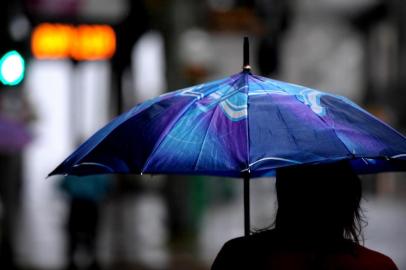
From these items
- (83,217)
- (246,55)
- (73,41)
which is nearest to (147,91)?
(73,41)

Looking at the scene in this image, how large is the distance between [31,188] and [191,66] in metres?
8.85

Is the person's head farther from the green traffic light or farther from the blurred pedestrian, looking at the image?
the blurred pedestrian

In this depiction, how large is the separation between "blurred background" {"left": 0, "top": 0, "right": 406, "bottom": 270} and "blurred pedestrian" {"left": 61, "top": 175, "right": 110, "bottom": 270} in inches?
0.7

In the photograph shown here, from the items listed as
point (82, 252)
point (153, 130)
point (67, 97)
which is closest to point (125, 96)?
point (67, 97)

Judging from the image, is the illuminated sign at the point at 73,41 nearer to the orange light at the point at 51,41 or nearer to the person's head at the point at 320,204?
the orange light at the point at 51,41

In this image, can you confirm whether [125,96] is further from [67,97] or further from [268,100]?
[268,100]

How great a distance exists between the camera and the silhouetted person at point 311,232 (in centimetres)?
312

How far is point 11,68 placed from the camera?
9883 mm

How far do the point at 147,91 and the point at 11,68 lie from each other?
22442mm

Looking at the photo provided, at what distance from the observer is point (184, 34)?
19.6 meters

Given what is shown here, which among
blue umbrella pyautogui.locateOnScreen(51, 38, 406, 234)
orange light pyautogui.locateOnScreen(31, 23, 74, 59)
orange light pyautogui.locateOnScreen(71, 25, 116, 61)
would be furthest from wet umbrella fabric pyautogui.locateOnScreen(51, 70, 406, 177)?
orange light pyautogui.locateOnScreen(31, 23, 74, 59)

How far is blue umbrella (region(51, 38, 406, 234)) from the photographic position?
3.29 meters

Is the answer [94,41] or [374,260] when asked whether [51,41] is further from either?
[374,260]

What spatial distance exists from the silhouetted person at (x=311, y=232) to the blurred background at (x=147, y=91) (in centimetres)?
698
